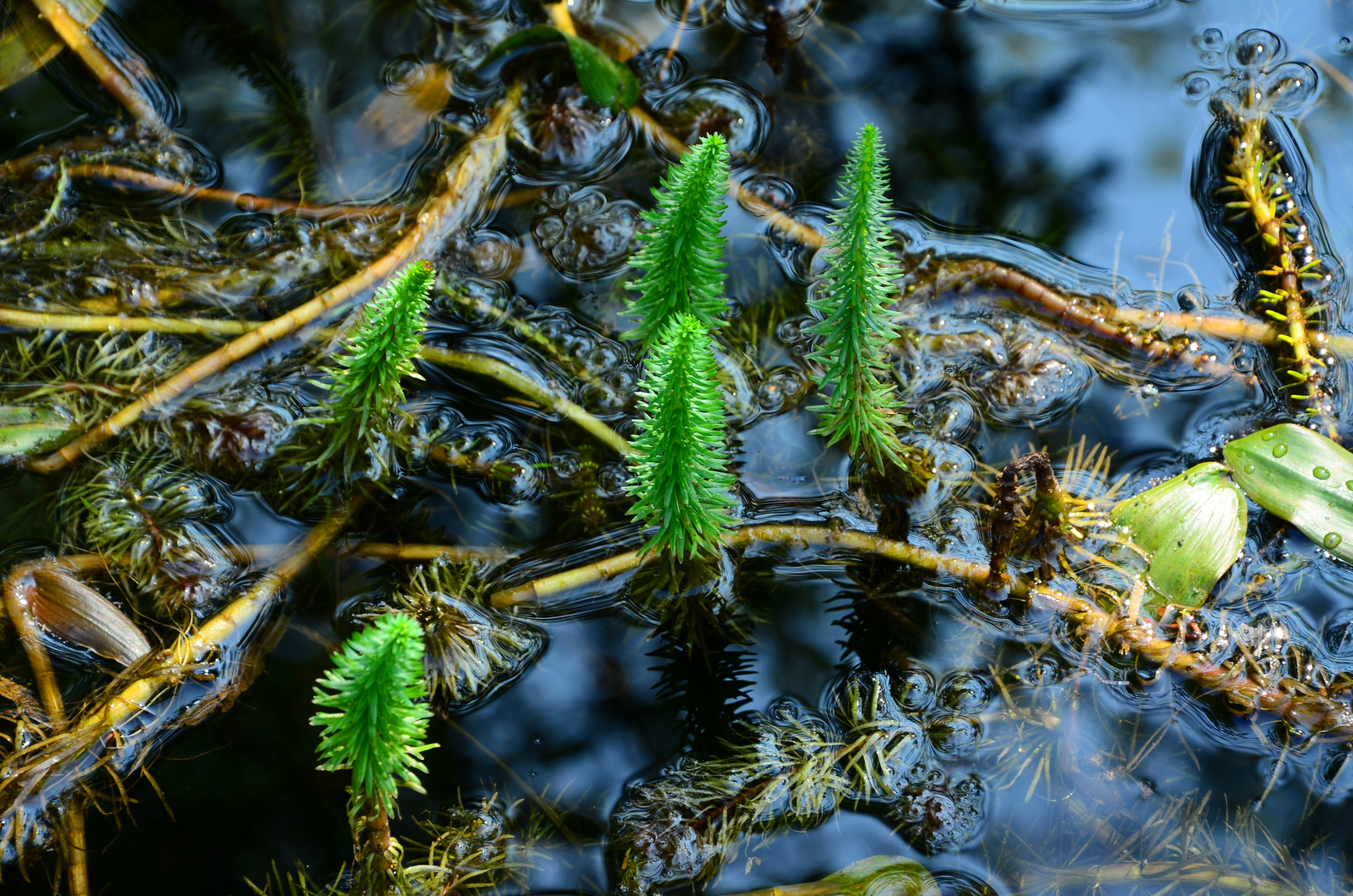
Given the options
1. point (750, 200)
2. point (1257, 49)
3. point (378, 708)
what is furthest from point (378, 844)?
point (1257, 49)

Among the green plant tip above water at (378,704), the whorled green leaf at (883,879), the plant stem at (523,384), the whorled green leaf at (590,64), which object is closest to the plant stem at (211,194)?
the plant stem at (523,384)

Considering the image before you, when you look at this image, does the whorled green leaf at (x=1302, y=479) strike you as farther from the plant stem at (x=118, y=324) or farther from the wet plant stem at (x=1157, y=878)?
the plant stem at (x=118, y=324)

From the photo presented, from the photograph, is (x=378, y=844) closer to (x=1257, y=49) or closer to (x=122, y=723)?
(x=122, y=723)

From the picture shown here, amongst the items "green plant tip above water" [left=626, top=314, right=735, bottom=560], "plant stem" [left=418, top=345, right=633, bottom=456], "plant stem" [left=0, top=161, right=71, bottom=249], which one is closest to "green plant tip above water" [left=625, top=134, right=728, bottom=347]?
"green plant tip above water" [left=626, top=314, right=735, bottom=560]

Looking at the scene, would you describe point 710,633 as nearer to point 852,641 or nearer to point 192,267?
point 852,641

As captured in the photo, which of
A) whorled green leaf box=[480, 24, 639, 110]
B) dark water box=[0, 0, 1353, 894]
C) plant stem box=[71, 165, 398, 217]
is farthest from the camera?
whorled green leaf box=[480, 24, 639, 110]

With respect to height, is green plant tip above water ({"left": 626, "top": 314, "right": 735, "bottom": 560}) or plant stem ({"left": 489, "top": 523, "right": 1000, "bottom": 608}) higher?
green plant tip above water ({"left": 626, "top": 314, "right": 735, "bottom": 560})

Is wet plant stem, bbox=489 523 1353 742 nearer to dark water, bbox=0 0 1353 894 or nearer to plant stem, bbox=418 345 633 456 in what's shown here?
dark water, bbox=0 0 1353 894
